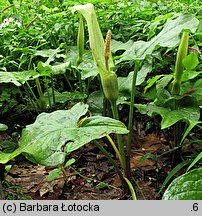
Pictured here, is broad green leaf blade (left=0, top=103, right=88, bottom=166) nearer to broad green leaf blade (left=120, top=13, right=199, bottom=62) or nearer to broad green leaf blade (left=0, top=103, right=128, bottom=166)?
broad green leaf blade (left=0, top=103, right=128, bottom=166)

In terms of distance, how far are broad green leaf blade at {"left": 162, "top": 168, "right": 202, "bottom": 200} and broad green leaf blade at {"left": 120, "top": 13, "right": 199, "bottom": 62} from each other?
1.25 ft

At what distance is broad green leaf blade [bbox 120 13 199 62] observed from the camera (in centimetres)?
99

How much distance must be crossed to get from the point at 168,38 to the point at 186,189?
0.46 metres

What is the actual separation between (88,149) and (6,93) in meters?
0.42

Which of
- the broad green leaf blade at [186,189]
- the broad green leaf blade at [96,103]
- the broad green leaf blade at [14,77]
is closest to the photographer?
the broad green leaf blade at [186,189]

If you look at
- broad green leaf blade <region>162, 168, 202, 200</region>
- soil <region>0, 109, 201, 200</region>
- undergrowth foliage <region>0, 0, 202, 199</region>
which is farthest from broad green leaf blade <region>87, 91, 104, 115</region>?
broad green leaf blade <region>162, 168, 202, 200</region>

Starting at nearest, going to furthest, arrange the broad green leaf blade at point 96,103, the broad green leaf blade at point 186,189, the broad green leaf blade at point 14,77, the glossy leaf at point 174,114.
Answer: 1. the broad green leaf blade at point 186,189
2. the glossy leaf at point 174,114
3. the broad green leaf blade at point 14,77
4. the broad green leaf blade at point 96,103

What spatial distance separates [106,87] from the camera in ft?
3.36

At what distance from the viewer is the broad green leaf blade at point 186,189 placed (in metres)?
0.74

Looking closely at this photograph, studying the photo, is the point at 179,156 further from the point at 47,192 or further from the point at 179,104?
the point at 47,192

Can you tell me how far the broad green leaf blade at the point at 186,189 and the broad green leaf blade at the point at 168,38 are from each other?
38cm

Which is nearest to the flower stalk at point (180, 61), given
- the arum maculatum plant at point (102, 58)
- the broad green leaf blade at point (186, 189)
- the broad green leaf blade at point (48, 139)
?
the arum maculatum plant at point (102, 58)

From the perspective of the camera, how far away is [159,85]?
117cm

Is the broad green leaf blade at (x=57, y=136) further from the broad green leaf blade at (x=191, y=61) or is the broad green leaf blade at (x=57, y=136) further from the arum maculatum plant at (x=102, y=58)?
the broad green leaf blade at (x=191, y=61)
